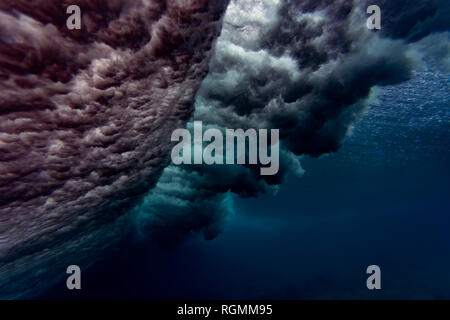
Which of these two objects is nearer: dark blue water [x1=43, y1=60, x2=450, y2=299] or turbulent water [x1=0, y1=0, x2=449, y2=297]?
turbulent water [x1=0, y1=0, x2=449, y2=297]

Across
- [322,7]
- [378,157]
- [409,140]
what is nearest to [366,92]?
[322,7]

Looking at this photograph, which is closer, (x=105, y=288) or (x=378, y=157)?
(x=105, y=288)

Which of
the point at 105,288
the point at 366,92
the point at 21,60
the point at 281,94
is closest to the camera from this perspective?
the point at 21,60

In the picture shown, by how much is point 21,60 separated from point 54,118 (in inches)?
37.0

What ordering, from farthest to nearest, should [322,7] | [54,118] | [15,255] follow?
[15,255] → [322,7] → [54,118]

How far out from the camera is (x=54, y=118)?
2.81 m

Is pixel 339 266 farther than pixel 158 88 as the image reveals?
Yes

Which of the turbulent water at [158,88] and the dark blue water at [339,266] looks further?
the dark blue water at [339,266]

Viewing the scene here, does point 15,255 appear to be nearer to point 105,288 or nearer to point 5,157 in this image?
point 5,157

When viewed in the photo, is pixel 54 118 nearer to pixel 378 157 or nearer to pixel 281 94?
pixel 281 94

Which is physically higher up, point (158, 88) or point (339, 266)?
point (158, 88)

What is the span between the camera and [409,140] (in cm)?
2098

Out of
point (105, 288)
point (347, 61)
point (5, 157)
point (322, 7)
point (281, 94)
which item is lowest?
point (105, 288)

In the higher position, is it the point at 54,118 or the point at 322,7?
the point at 322,7
